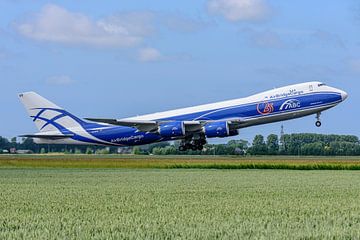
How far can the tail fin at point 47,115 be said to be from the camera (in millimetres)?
80500

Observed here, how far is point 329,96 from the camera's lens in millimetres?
65062

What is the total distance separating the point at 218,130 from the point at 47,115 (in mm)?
22351

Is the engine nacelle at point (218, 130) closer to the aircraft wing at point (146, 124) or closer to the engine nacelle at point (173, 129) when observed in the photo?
the aircraft wing at point (146, 124)

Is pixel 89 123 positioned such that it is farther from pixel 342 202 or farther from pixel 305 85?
pixel 342 202

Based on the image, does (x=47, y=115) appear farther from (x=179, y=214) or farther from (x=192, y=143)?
(x=179, y=214)

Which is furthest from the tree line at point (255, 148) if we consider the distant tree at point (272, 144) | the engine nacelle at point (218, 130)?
the engine nacelle at point (218, 130)

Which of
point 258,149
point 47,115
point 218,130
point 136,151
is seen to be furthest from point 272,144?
point 218,130

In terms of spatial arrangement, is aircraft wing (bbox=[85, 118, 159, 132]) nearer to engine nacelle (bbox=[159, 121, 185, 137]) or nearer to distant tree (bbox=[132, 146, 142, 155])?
engine nacelle (bbox=[159, 121, 185, 137])

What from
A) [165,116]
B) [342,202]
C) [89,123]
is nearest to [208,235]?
[342,202]

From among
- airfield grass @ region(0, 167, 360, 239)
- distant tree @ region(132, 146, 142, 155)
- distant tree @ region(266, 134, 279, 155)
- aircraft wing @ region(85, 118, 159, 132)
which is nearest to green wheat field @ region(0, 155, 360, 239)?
airfield grass @ region(0, 167, 360, 239)

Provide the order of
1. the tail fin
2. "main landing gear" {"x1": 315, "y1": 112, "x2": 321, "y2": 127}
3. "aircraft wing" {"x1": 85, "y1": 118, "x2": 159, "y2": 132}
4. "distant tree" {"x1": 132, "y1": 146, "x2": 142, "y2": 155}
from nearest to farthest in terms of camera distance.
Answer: "main landing gear" {"x1": 315, "y1": 112, "x2": 321, "y2": 127}
"aircraft wing" {"x1": 85, "y1": 118, "x2": 159, "y2": 132}
the tail fin
"distant tree" {"x1": 132, "y1": 146, "x2": 142, "y2": 155}

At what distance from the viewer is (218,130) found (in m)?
68.2

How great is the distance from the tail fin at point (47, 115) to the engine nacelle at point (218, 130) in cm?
1572

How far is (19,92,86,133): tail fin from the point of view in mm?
80500
